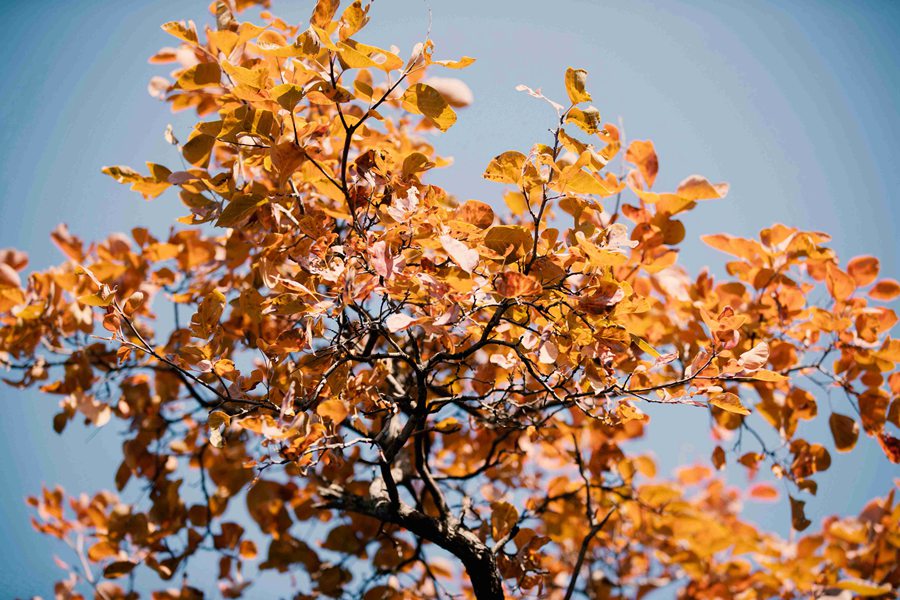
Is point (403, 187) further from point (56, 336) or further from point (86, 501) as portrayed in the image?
point (86, 501)

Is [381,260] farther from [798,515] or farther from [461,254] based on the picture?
[798,515]

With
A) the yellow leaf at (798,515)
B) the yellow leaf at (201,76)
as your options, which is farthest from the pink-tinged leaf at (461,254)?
the yellow leaf at (798,515)

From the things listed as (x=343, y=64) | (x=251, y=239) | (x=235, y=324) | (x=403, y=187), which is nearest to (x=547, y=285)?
(x=403, y=187)

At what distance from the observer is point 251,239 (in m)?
1.37

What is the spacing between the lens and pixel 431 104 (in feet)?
3.35

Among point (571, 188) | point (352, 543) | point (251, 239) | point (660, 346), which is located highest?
point (660, 346)

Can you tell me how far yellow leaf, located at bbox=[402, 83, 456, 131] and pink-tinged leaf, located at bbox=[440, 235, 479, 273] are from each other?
0.22 metres

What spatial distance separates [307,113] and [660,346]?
1223mm

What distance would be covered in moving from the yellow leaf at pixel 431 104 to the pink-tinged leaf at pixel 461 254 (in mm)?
218

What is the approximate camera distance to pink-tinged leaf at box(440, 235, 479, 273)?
91cm

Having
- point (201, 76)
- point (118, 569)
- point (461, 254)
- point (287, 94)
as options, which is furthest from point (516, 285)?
point (118, 569)

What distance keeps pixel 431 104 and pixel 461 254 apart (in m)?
0.27

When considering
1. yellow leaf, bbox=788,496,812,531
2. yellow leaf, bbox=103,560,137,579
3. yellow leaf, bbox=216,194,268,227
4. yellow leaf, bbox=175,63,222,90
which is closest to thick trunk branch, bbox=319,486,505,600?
yellow leaf, bbox=216,194,268,227

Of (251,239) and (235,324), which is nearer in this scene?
(251,239)
